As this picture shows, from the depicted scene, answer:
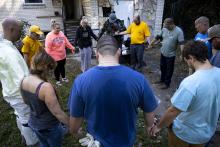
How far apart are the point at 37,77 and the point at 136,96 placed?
3.66ft

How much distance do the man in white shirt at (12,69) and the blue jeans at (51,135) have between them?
323 millimetres

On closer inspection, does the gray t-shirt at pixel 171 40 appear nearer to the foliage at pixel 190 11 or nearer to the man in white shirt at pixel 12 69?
→ the man in white shirt at pixel 12 69

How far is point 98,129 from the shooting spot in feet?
7.16

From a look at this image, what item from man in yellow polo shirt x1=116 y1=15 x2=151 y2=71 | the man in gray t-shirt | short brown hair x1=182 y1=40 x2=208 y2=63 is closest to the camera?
short brown hair x1=182 y1=40 x2=208 y2=63

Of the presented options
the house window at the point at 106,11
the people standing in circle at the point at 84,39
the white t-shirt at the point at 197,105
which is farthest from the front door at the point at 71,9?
the white t-shirt at the point at 197,105

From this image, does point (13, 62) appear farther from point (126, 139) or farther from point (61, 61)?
point (61, 61)

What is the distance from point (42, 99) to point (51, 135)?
55cm

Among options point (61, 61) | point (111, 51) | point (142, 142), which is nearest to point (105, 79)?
point (111, 51)

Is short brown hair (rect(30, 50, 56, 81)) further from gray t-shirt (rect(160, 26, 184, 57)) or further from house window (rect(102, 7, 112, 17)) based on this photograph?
house window (rect(102, 7, 112, 17))

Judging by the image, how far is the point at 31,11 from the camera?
13.0m

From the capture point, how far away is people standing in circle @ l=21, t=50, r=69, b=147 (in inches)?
97.9

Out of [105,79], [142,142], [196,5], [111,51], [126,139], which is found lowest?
[142,142]

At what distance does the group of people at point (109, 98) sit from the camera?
2043mm

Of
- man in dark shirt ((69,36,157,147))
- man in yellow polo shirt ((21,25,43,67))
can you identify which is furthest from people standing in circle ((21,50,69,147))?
man in yellow polo shirt ((21,25,43,67))
